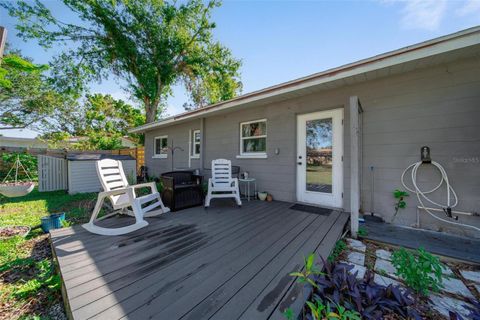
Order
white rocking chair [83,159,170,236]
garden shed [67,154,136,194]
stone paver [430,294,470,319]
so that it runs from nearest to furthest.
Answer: stone paver [430,294,470,319], white rocking chair [83,159,170,236], garden shed [67,154,136,194]

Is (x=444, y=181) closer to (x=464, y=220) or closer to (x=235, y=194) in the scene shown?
(x=464, y=220)

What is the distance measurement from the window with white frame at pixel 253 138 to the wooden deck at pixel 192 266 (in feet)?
6.84

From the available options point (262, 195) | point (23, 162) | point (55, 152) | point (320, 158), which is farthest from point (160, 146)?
point (320, 158)

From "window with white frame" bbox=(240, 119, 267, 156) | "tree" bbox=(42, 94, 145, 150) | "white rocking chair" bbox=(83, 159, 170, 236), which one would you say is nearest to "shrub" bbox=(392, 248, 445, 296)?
"white rocking chair" bbox=(83, 159, 170, 236)

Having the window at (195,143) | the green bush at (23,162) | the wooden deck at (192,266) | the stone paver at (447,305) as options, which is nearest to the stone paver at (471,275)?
the stone paver at (447,305)

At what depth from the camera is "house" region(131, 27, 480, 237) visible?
2477 millimetres

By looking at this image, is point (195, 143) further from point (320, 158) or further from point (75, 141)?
point (75, 141)

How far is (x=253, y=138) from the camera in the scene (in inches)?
188

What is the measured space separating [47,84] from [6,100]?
2364mm

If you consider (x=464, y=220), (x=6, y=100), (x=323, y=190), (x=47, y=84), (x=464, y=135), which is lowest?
(x=464, y=220)

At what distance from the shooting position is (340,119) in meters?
3.43

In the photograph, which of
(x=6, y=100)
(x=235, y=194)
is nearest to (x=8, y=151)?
(x=6, y=100)

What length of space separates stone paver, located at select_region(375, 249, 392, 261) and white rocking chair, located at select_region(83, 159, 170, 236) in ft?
9.78

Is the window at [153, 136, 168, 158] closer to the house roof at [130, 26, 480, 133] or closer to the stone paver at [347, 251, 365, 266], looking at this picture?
the house roof at [130, 26, 480, 133]
